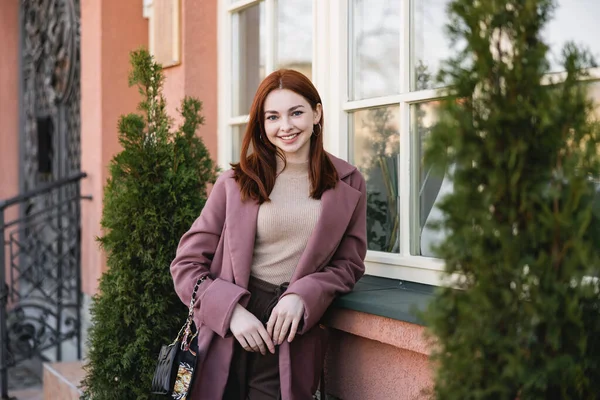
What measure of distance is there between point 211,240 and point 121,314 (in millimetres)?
874

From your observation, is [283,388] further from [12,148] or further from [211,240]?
[12,148]

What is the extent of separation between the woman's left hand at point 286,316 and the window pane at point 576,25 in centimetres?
113

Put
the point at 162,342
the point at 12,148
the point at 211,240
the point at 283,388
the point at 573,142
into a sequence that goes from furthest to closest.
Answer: the point at 12,148
the point at 162,342
the point at 211,240
the point at 283,388
the point at 573,142

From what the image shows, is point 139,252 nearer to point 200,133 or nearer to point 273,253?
point 273,253

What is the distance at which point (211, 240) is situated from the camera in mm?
2807

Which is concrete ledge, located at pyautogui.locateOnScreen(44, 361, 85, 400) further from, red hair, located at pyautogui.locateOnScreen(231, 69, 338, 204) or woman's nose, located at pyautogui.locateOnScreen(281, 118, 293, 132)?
woman's nose, located at pyautogui.locateOnScreen(281, 118, 293, 132)

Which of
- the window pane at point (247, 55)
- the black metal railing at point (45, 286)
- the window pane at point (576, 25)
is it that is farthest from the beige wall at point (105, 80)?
the window pane at point (576, 25)

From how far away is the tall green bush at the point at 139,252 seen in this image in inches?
134

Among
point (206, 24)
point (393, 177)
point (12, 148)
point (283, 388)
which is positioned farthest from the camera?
point (12, 148)

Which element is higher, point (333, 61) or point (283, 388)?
point (333, 61)

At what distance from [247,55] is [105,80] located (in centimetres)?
139

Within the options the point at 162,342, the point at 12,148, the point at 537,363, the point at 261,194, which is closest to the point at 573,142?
the point at 537,363

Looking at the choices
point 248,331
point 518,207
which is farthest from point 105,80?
point 518,207

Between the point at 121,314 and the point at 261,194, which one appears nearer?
the point at 261,194
